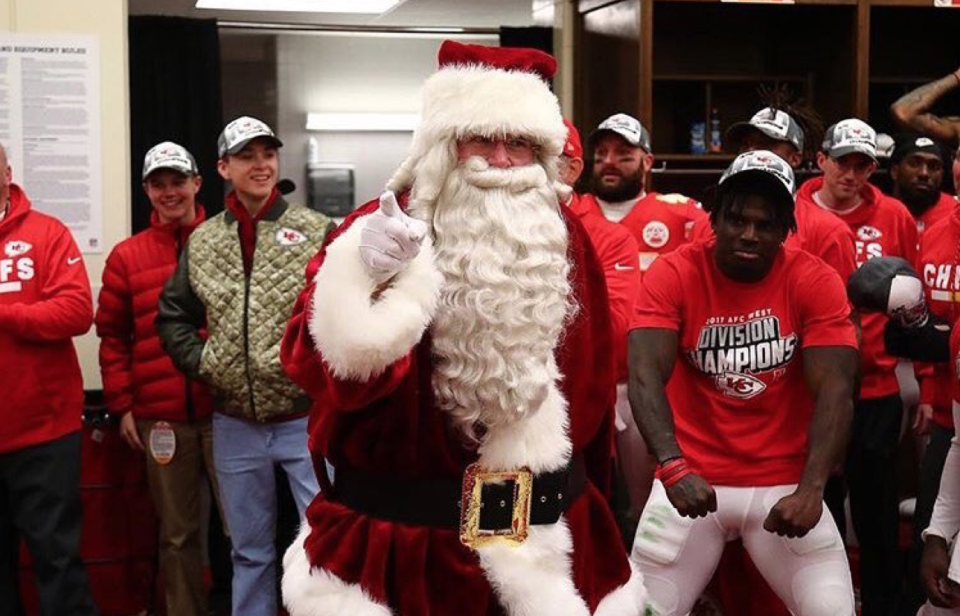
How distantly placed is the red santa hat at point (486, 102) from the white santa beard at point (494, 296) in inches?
2.7

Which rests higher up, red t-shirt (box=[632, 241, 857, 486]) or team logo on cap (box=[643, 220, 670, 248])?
team logo on cap (box=[643, 220, 670, 248])

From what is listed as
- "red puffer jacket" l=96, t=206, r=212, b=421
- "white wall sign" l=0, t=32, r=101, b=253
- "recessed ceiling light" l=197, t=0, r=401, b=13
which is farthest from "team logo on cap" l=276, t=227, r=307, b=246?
"recessed ceiling light" l=197, t=0, r=401, b=13

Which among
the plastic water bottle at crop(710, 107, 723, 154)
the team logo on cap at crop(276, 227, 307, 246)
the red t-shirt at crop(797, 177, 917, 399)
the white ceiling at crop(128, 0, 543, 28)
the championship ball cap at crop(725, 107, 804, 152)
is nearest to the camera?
the team logo on cap at crop(276, 227, 307, 246)

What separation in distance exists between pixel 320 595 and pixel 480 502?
31 cm

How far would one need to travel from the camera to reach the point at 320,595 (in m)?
2.22

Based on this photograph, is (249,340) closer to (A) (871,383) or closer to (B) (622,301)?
(B) (622,301)

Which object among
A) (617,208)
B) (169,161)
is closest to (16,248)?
(169,161)

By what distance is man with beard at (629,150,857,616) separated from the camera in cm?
300

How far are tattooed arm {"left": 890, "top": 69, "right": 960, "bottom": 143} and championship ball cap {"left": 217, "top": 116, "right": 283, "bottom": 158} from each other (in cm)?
252

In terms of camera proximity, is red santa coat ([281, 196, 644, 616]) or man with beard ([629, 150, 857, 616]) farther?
man with beard ([629, 150, 857, 616])

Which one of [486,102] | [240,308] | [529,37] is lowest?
[240,308]

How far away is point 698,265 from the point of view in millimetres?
3143

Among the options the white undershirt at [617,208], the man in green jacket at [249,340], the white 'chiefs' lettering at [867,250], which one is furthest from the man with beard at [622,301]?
the white 'chiefs' lettering at [867,250]

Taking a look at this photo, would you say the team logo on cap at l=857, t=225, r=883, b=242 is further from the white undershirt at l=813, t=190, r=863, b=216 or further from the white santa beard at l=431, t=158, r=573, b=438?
the white santa beard at l=431, t=158, r=573, b=438
